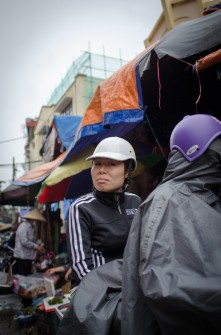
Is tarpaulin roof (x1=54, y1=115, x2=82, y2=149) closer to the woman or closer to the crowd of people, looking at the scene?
the woman

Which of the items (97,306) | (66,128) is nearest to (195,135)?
(97,306)

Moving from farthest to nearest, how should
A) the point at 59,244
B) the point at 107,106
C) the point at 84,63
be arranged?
the point at 84,63, the point at 59,244, the point at 107,106

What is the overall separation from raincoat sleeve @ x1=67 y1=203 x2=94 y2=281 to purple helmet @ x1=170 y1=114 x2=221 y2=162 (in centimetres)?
98

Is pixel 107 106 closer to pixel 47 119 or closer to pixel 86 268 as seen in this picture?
pixel 86 268

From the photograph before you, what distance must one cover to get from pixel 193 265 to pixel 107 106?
2524 mm

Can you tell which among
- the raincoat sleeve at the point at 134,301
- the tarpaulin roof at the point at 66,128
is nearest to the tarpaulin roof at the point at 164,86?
the raincoat sleeve at the point at 134,301

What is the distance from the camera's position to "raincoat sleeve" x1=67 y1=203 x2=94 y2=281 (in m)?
1.81

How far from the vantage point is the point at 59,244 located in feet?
32.0

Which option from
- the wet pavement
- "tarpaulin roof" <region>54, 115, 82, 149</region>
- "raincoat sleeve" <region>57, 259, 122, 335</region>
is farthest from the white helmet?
"tarpaulin roof" <region>54, 115, 82, 149</region>

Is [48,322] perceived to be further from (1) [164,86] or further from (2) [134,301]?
(1) [164,86]

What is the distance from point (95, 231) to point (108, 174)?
0.52 metres

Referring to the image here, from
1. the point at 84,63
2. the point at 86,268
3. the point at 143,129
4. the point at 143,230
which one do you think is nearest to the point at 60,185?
the point at 143,129

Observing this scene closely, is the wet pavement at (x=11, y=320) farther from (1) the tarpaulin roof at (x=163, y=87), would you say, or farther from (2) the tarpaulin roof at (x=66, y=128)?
(2) the tarpaulin roof at (x=66, y=128)

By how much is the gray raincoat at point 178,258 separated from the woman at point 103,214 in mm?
770
